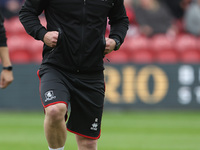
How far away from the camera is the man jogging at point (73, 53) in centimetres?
536

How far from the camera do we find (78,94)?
550cm

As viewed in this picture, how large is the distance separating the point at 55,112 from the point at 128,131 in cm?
597

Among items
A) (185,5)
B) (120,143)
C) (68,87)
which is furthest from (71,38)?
(185,5)

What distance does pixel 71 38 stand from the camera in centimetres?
544

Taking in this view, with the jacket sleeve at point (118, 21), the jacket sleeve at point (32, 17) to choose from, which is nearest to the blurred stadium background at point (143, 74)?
the jacket sleeve at point (118, 21)

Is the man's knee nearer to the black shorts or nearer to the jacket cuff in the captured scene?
the black shorts

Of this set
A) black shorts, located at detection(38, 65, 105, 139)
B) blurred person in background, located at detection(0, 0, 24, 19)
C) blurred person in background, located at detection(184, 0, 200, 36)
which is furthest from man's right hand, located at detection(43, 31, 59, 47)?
blurred person in background, located at detection(184, 0, 200, 36)

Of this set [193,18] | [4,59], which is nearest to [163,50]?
[193,18]

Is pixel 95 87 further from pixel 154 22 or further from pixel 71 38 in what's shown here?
pixel 154 22

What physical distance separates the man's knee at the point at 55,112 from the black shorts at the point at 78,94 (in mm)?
82

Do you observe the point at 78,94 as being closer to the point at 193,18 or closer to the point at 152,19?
the point at 152,19

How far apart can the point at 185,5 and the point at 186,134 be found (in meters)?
6.77

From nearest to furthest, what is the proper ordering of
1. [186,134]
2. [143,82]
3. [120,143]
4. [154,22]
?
[120,143] → [186,134] → [143,82] → [154,22]

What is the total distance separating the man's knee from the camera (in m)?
5.10
